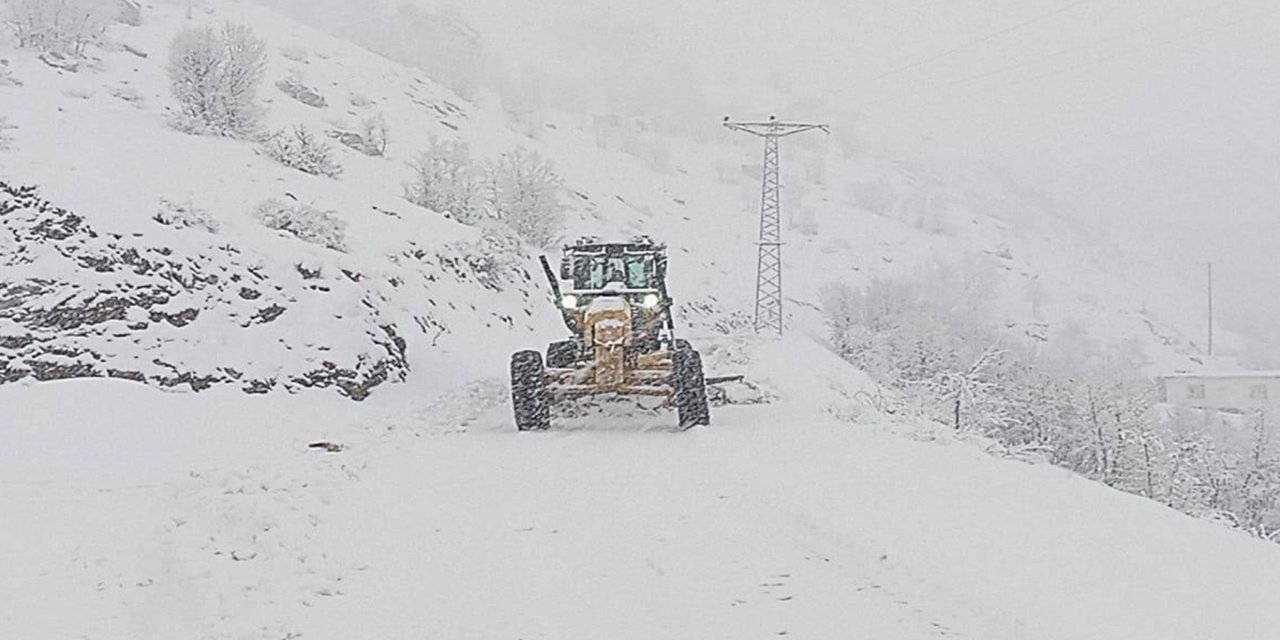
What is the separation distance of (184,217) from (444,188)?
17.6 m

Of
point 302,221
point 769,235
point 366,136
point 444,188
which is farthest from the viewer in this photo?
point 769,235

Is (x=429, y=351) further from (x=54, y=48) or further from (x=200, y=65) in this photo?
(x=54, y=48)

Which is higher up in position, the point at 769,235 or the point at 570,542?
the point at 769,235

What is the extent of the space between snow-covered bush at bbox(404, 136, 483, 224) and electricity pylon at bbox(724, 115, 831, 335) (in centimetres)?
872

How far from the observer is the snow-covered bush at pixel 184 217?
15836 millimetres

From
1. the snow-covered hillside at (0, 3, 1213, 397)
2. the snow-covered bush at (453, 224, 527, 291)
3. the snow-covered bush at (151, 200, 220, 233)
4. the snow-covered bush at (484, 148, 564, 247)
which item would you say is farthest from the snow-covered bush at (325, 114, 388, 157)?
the snow-covered bush at (151, 200, 220, 233)

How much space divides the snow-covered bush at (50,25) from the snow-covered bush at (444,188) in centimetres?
1074

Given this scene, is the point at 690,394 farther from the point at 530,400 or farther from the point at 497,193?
the point at 497,193

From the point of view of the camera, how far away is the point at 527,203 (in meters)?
37.8

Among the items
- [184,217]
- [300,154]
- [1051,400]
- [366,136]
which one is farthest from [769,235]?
[184,217]

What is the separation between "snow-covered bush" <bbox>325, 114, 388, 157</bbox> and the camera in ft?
137

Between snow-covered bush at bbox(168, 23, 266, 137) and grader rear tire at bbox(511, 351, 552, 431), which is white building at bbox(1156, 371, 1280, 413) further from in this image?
grader rear tire at bbox(511, 351, 552, 431)

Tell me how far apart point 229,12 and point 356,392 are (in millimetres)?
50948

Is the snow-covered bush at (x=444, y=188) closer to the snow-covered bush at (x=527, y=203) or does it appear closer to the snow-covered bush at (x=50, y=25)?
the snow-covered bush at (x=527, y=203)
